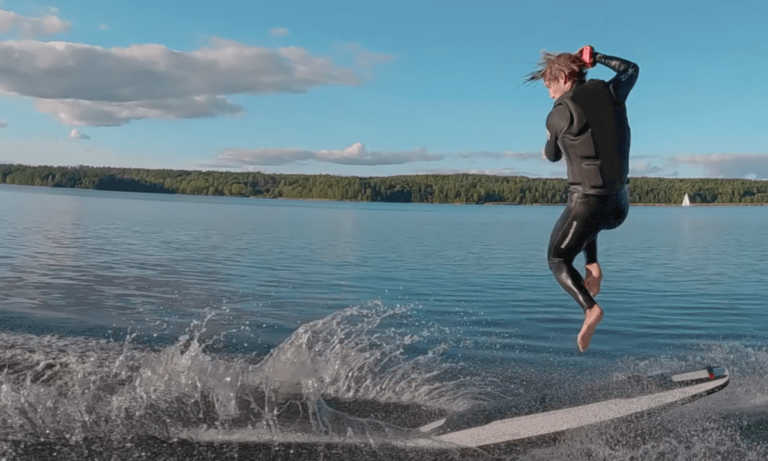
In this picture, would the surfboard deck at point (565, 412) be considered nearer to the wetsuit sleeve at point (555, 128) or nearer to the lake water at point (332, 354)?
the lake water at point (332, 354)

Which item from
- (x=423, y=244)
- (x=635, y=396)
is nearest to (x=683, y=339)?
(x=635, y=396)

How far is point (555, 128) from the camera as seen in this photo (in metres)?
6.77

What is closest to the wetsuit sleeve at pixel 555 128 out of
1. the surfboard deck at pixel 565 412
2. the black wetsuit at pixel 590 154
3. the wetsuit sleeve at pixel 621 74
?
the black wetsuit at pixel 590 154

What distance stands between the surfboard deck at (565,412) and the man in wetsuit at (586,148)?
4.31ft

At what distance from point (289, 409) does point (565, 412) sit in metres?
3.28

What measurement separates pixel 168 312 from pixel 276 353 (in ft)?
25.0

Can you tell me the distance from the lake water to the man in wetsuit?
7.11 ft

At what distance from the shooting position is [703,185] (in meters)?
195

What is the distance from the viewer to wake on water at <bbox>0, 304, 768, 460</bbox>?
290 inches

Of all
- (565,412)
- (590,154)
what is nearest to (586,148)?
(590,154)

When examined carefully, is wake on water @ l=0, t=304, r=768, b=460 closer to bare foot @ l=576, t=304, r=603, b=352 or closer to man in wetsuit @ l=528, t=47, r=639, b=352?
bare foot @ l=576, t=304, r=603, b=352

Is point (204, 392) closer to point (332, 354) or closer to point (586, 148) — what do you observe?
point (332, 354)

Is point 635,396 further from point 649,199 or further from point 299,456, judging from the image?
point 649,199

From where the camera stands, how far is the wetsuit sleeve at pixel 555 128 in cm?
670
